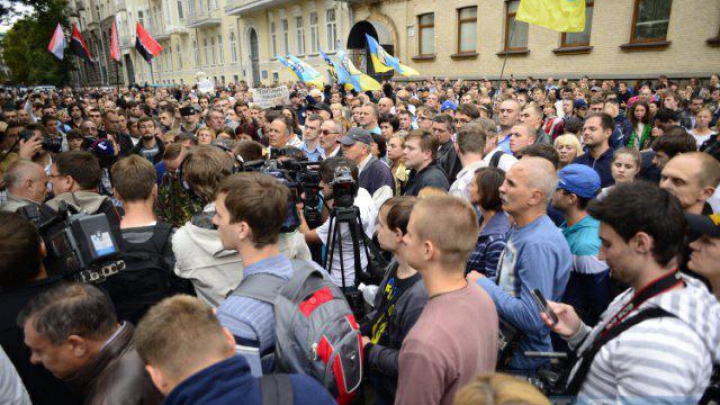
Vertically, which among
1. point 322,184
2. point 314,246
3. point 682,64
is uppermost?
point 682,64

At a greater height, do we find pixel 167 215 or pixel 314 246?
pixel 167 215

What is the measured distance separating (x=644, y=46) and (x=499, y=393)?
52.3 ft

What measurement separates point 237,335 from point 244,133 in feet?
19.3

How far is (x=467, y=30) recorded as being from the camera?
59.9 ft

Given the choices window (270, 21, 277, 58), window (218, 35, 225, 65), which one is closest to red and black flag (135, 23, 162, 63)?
window (270, 21, 277, 58)

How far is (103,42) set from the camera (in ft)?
180

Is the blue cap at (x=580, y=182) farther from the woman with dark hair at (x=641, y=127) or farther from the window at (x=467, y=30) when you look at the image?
the window at (x=467, y=30)

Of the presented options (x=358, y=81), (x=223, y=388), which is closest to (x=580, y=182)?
(x=223, y=388)

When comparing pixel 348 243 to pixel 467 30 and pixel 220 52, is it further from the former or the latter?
pixel 220 52

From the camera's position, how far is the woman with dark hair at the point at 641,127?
6902mm

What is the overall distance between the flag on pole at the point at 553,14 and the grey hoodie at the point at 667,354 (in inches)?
321

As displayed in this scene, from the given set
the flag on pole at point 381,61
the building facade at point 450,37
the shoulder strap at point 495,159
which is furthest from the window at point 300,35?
the shoulder strap at point 495,159

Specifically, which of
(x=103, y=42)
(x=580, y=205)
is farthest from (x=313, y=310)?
(x=103, y=42)

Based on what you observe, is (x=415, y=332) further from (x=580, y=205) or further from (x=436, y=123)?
(x=436, y=123)
